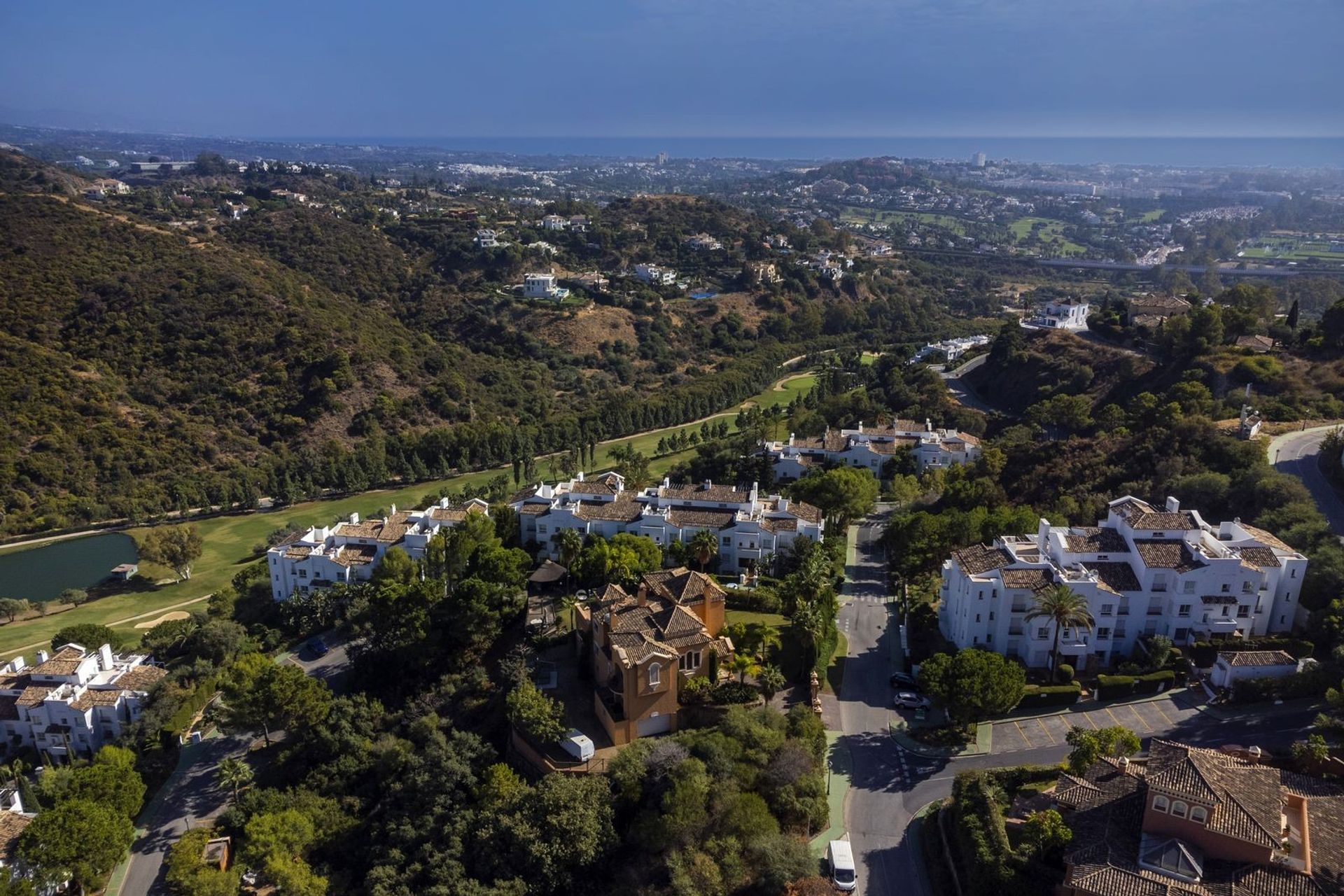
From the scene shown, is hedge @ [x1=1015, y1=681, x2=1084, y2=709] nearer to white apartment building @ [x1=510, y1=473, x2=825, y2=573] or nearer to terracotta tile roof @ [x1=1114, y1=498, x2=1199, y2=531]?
terracotta tile roof @ [x1=1114, y1=498, x2=1199, y2=531]

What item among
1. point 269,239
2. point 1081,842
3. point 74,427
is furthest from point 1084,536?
point 269,239

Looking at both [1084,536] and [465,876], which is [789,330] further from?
[465,876]

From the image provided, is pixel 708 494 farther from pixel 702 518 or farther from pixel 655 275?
pixel 655 275

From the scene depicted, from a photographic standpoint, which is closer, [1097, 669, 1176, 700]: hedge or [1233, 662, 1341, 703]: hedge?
[1233, 662, 1341, 703]: hedge

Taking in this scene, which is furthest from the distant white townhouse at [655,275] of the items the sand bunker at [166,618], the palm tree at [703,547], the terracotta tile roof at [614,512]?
the palm tree at [703,547]

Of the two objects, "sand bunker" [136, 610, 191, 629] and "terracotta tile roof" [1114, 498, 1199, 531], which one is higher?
"terracotta tile roof" [1114, 498, 1199, 531]

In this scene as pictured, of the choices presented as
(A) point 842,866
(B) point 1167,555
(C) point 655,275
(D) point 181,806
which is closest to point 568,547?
(D) point 181,806

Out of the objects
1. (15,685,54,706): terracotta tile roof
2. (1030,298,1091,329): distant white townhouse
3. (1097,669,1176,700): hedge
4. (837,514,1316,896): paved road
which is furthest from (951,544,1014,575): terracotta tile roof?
(1030,298,1091,329): distant white townhouse

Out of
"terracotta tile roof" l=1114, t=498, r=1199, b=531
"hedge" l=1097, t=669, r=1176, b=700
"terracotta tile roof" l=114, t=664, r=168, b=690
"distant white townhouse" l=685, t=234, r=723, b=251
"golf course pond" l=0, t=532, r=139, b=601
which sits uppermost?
"distant white townhouse" l=685, t=234, r=723, b=251
